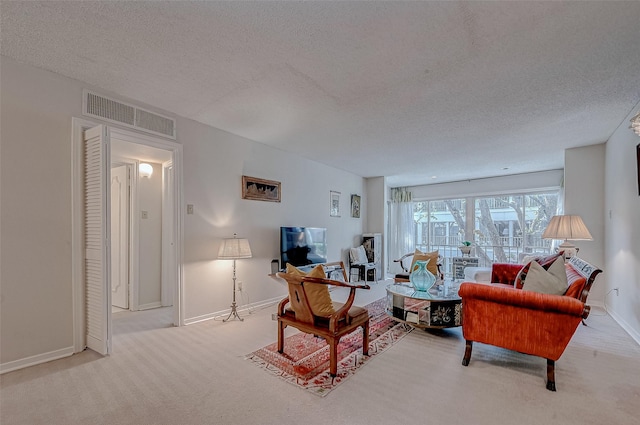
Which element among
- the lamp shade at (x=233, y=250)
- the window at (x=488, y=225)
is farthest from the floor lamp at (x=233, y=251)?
the window at (x=488, y=225)

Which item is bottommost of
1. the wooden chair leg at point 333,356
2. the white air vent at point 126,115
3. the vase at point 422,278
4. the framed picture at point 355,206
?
the wooden chair leg at point 333,356

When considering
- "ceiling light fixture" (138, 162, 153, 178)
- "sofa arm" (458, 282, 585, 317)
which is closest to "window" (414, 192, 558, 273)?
"sofa arm" (458, 282, 585, 317)

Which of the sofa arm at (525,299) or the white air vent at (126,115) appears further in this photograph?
the white air vent at (126,115)

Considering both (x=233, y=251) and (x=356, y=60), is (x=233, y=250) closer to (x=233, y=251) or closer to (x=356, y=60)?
(x=233, y=251)

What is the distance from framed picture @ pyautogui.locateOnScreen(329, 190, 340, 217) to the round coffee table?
2.89 meters

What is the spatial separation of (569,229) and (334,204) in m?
3.72

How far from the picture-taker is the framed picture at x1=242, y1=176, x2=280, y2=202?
13.6 ft

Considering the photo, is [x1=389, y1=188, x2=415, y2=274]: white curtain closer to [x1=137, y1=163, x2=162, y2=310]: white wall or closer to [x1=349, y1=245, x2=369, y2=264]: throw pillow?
[x1=349, y1=245, x2=369, y2=264]: throw pillow

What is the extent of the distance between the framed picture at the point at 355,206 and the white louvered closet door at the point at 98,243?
478cm

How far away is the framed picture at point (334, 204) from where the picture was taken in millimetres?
5863

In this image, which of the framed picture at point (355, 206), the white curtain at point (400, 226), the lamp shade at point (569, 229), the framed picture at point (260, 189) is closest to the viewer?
the lamp shade at point (569, 229)

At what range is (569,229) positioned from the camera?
378 cm

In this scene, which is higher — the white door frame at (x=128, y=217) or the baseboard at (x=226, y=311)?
the white door frame at (x=128, y=217)

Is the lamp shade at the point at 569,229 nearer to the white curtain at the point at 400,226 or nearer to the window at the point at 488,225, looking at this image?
the window at the point at 488,225
